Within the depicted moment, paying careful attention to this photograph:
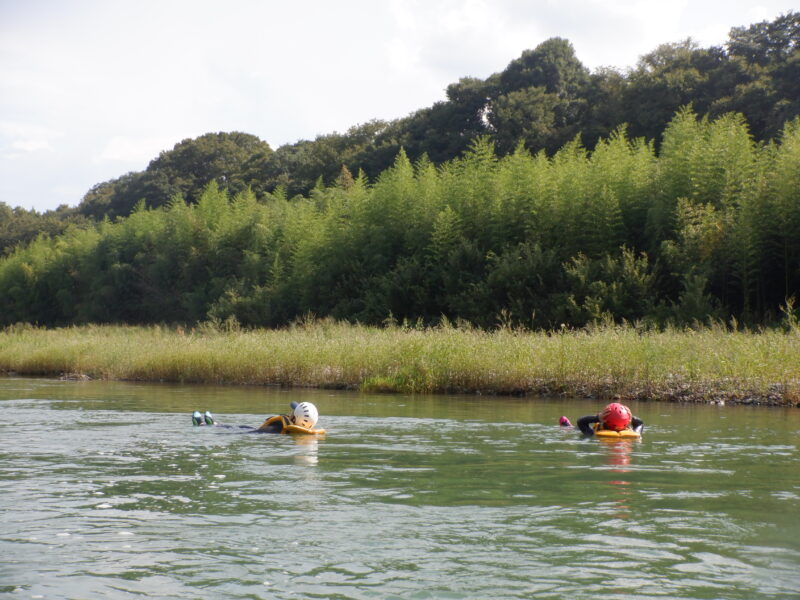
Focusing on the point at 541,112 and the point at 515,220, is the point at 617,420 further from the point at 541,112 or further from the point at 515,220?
the point at 541,112

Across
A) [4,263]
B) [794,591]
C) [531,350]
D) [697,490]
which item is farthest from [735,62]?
[4,263]

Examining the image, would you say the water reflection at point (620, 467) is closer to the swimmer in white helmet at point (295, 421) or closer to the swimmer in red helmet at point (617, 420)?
the swimmer in red helmet at point (617, 420)

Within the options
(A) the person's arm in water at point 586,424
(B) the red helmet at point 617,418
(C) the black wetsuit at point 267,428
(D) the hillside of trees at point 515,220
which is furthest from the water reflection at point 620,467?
(D) the hillside of trees at point 515,220

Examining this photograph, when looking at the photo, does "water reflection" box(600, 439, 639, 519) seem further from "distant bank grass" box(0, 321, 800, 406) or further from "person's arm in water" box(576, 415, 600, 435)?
"distant bank grass" box(0, 321, 800, 406)

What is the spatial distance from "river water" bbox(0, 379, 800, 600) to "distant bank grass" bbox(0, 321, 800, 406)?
484 cm

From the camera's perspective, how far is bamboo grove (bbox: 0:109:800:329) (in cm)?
2720

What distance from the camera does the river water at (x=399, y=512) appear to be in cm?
550

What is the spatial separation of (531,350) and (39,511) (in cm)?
1405

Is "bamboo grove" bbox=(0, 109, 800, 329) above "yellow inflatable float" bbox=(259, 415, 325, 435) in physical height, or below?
above

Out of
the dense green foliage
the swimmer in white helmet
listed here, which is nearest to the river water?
the swimmer in white helmet

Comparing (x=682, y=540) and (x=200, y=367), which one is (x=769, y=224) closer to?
(x=200, y=367)

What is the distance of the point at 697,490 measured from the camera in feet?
27.1

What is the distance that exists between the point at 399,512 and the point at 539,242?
85.8ft

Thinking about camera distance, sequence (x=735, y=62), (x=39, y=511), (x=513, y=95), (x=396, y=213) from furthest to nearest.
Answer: (x=513, y=95), (x=735, y=62), (x=396, y=213), (x=39, y=511)
